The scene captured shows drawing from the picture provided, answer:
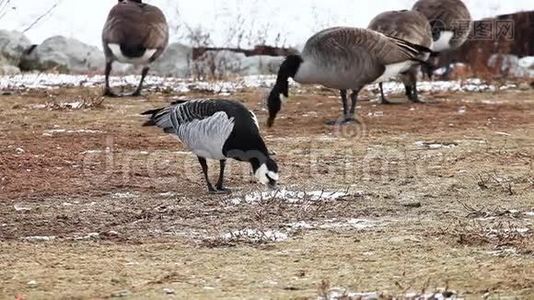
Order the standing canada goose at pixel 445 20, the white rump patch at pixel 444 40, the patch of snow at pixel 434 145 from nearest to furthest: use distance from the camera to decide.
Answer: the patch of snow at pixel 434 145 → the standing canada goose at pixel 445 20 → the white rump patch at pixel 444 40

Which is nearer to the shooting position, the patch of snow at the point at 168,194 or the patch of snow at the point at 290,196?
the patch of snow at the point at 290,196

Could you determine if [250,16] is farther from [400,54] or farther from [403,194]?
[403,194]

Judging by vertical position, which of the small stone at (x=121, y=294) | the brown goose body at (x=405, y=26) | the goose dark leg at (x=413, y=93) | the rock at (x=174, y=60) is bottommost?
the rock at (x=174, y=60)

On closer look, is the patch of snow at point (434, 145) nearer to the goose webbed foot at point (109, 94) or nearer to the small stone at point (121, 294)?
the small stone at point (121, 294)

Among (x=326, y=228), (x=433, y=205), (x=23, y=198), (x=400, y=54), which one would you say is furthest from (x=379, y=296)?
(x=400, y=54)

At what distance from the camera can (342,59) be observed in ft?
34.3

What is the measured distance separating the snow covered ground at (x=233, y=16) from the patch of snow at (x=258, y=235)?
14048mm

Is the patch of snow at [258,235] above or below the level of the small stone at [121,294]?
below

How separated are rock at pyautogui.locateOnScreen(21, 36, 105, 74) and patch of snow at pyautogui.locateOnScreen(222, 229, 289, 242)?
1288 centimetres

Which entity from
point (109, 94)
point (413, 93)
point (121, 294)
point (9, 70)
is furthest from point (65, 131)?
point (9, 70)

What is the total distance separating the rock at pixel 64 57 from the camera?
18609mm

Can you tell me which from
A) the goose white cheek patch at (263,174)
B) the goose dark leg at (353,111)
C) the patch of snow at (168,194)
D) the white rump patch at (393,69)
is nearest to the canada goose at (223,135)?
the goose white cheek patch at (263,174)

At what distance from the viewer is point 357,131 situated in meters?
10.2

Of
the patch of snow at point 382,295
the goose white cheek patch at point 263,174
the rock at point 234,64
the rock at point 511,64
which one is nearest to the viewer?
the patch of snow at point 382,295
